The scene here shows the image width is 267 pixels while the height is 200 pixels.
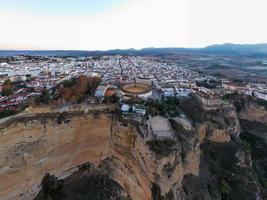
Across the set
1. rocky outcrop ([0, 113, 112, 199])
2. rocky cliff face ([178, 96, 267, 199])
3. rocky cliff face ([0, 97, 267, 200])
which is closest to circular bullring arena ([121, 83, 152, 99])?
rocky cliff face ([178, 96, 267, 199])

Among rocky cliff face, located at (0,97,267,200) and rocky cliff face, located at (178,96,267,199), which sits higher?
rocky cliff face, located at (0,97,267,200)

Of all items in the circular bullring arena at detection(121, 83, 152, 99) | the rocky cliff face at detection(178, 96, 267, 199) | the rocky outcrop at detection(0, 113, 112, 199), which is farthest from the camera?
the circular bullring arena at detection(121, 83, 152, 99)

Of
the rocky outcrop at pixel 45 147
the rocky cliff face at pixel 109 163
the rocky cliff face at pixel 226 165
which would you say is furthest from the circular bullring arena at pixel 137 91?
the rocky outcrop at pixel 45 147

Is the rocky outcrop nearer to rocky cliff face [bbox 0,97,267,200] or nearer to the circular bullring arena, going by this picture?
rocky cliff face [bbox 0,97,267,200]

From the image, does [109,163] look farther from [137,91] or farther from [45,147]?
[137,91]

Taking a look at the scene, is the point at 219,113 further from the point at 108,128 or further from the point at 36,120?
the point at 36,120

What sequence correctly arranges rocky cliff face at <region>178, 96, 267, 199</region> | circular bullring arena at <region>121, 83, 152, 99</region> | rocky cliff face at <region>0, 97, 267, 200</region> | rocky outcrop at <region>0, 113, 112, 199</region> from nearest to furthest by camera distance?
rocky outcrop at <region>0, 113, 112, 199</region> → rocky cliff face at <region>0, 97, 267, 200</region> → rocky cliff face at <region>178, 96, 267, 199</region> → circular bullring arena at <region>121, 83, 152, 99</region>

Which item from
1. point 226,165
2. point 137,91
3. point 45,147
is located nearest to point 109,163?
point 45,147

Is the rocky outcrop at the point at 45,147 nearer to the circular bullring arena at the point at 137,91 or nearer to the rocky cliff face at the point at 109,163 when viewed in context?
the rocky cliff face at the point at 109,163

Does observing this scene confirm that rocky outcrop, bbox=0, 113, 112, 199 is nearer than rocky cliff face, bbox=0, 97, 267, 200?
Yes
